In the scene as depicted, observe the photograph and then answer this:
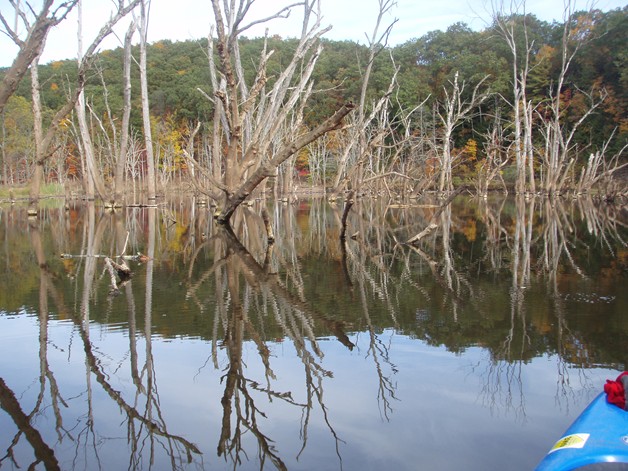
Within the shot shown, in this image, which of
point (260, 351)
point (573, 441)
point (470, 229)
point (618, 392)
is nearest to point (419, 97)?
point (470, 229)

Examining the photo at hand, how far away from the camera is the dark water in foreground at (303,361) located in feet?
10.2

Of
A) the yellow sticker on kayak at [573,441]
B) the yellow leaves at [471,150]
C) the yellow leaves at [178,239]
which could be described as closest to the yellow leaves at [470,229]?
the yellow leaves at [178,239]

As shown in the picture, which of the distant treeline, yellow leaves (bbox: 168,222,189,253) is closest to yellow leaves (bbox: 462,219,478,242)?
yellow leaves (bbox: 168,222,189,253)

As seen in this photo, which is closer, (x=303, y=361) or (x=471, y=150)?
(x=303, y=361)

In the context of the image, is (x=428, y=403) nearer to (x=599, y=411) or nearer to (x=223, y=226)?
(x=599, y=411)

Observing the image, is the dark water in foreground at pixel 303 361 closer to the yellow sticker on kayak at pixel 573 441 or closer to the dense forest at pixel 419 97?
the yellow sticker on kayak at pixel 573 441

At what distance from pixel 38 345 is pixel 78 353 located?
498mm

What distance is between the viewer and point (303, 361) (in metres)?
4.49

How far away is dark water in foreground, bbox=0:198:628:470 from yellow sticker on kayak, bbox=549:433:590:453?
2.06 ft

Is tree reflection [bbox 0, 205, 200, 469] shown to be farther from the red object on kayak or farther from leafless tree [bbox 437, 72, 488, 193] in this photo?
leafless tree [bbox 437, 72, 488, 193]

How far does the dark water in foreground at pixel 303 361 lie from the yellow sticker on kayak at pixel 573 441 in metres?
0.63

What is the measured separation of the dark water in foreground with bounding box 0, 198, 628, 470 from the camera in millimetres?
3111

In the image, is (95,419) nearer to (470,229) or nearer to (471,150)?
(470,229)

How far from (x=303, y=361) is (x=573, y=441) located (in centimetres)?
244
